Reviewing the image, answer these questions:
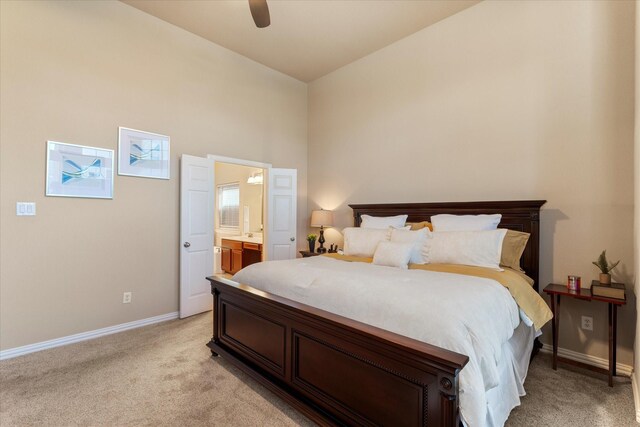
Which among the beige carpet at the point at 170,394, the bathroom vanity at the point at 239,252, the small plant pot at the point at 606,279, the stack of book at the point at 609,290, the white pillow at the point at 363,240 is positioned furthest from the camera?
the bathroom vanity at the point at 239,252

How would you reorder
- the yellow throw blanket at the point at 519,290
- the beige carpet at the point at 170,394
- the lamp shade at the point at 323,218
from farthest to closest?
1. the lamp shade at the point at 323,218
2. the yellow throw blanket at the point at 519,290
3. the beige carpet at the point at 170,394

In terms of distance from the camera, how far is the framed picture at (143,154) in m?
3.35

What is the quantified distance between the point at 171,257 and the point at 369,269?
8.46 feet

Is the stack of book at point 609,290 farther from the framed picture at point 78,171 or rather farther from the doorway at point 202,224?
the framed picture at point 78,171

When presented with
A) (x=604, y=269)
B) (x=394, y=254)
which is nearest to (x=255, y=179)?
(x=394, y=254)

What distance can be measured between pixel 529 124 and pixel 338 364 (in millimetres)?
2839

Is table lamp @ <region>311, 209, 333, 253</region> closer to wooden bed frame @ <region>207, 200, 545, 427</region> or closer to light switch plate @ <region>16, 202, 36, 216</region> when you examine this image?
wooden bed frame @ <region>207, 200, 545, 427</region>

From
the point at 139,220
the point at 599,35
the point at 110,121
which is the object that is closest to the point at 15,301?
the point at 139,220

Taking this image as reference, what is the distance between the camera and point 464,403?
4.27ft

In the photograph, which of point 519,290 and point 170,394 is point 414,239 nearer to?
point 519,290

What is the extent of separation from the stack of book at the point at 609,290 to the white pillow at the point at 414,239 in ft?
4.17

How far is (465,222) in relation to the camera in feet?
9.88

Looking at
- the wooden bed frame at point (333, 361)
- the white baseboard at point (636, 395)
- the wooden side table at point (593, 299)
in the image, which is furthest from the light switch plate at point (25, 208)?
the white baseboard at point (636, 395)

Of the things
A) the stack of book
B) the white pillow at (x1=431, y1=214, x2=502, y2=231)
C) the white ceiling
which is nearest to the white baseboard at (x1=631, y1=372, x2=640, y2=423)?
the stack of book
